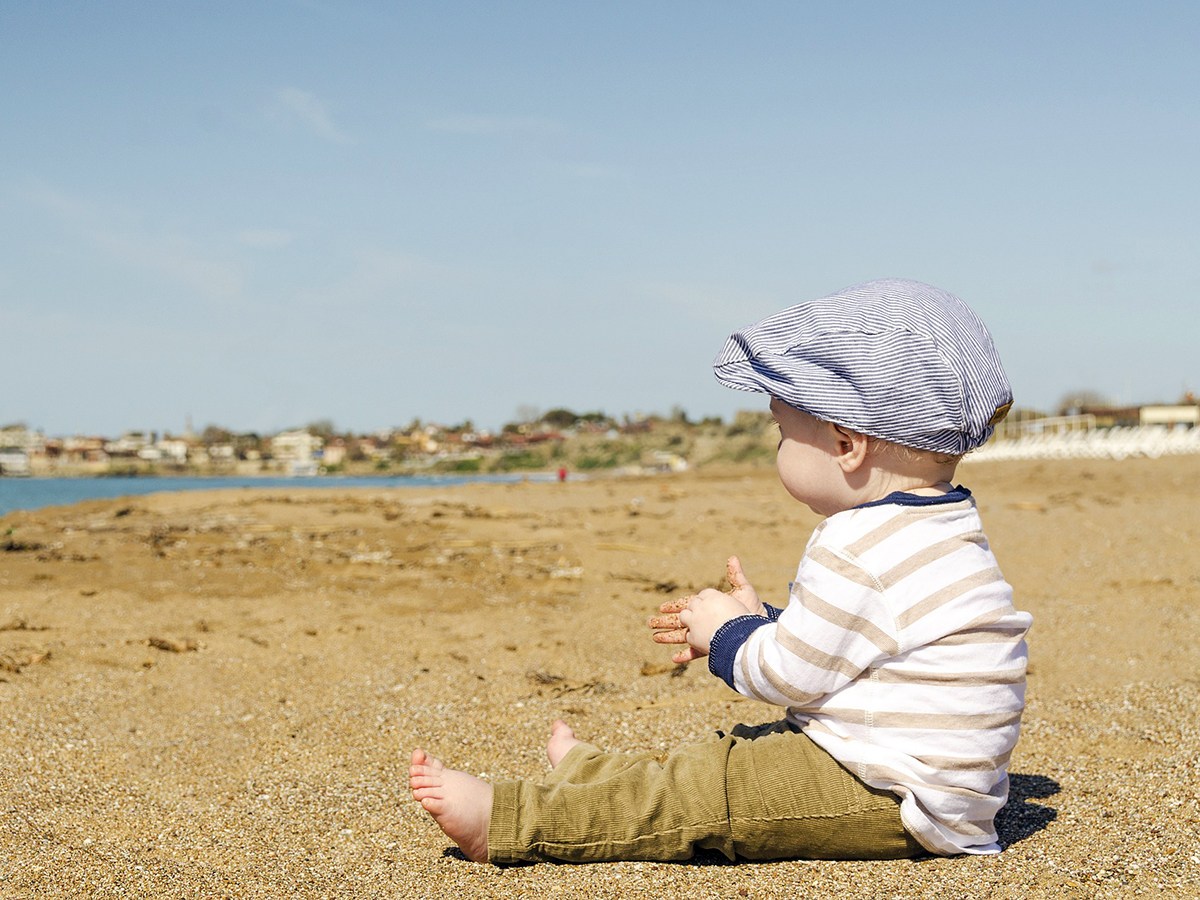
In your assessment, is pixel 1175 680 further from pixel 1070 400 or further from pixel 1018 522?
pixel 1070 400

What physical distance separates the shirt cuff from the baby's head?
0.42 meters

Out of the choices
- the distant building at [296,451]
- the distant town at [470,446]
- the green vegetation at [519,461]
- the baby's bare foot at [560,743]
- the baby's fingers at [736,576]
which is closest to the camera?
the baby's fingers at [736,576]

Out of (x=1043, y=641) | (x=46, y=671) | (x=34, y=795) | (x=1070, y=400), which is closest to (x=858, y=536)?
(x=34, y=795)

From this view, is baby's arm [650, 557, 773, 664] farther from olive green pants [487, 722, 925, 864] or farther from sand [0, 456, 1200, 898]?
sand [0, 456, 1200, 898]

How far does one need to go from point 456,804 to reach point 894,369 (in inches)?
48.5

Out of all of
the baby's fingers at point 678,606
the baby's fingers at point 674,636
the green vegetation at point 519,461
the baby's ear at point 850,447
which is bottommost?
the green vegetation at point 519,461

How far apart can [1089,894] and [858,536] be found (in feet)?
2.49

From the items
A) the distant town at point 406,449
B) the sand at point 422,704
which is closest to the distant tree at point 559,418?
the distant town at point 406,449

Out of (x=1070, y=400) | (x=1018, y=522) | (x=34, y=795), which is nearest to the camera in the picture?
(x=34, y=795)

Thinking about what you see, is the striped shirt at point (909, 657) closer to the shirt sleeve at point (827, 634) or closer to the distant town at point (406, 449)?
the shirt sleeve at point (827, 634)

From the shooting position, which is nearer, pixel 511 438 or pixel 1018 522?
pixel 1018 522

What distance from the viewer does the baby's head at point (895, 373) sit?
1729mm

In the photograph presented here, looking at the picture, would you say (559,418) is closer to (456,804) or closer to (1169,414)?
(1169,414)

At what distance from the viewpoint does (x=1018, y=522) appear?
786 cm
